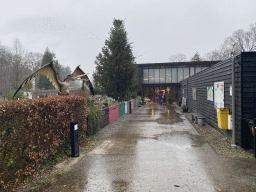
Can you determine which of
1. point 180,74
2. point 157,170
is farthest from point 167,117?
point 180,74

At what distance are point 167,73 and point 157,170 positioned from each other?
31711 millimetres

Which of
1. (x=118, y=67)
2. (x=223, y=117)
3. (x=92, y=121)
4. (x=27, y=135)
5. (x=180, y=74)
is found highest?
(x=180, y=74)

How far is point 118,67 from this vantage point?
19172 millimetres

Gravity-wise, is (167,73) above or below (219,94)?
above

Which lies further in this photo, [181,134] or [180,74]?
[180,74]

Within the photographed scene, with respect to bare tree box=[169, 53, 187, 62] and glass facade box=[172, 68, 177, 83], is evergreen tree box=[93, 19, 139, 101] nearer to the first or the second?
glass facade box=[172, 68, 177, 83]

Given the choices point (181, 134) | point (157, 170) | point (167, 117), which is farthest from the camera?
point (167, 117)

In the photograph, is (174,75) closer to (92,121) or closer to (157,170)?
(92,121)

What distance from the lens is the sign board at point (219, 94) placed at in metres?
8.89

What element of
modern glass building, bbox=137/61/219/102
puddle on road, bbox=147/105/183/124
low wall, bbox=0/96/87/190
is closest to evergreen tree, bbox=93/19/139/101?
puddle on road, bbox=147/105/183/124

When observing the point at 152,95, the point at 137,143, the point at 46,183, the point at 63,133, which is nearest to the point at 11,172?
the point at 46,183

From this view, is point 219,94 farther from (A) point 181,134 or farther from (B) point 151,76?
(B) point 151,76

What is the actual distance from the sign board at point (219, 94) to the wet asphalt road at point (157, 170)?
2659 millimetres

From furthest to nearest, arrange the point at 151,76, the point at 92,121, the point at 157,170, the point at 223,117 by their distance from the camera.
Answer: the point at 151,76 → the point at 92,121 → the point at 223,117 → the point at 157,170
